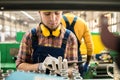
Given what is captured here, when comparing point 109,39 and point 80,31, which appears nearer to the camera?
point 109,39

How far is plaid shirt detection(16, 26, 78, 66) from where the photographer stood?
1.70 metres

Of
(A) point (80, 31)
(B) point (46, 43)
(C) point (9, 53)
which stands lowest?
(C) point (9, 53)

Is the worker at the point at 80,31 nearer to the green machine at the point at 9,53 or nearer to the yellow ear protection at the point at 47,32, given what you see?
the yellow ear protection at the point at 47,32

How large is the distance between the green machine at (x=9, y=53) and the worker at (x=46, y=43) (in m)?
0.09

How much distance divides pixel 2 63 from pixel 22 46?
0.33 meters

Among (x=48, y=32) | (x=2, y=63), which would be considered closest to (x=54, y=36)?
(x=48, y=32)

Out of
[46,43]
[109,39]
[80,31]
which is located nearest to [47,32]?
[46,43]

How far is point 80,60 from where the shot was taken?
1.76 m

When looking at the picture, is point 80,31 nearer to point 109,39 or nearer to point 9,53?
point 109,39

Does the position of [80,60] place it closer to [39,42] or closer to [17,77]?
[39,42]

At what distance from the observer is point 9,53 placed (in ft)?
7.10

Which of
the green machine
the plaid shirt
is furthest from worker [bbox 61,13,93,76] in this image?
the green machine

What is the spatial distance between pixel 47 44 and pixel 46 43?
1cm

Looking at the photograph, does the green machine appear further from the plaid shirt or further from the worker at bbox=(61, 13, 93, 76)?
the worker at bbox=(61, 13, 93, 76)
